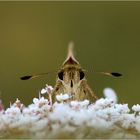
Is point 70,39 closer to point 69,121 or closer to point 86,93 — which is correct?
point 86,93

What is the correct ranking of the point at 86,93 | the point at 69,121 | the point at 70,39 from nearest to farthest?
the point at 69,121 → the point at 86,93 → the point at 70,39

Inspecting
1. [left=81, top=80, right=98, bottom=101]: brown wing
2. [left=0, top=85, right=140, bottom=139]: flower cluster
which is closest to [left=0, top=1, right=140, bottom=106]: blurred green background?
[left=81, top=80, right=98, bottom=101]: brown wing

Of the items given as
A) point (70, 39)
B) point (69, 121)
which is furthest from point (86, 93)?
point (70, 39)

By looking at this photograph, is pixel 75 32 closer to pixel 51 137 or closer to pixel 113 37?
pixel 113 37

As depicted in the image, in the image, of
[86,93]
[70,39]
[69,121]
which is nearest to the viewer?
[69,121]

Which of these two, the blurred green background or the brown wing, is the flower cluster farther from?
the blurred green background

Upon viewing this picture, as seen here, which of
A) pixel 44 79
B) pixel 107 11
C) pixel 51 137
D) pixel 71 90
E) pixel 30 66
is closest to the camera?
pixel 51 137

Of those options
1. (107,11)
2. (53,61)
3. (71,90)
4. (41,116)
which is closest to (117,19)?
(107,11)
